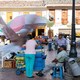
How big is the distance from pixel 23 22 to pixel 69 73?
8.74 ft

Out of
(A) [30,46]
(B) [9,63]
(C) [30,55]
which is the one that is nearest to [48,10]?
(B) [9,63]

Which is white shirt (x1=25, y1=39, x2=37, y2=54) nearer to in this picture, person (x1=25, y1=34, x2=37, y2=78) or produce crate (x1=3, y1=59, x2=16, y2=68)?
person (x1=25, y1=34, x2=37, y2=78)

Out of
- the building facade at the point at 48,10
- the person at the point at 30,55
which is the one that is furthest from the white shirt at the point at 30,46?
the building facade at the point at 48,10

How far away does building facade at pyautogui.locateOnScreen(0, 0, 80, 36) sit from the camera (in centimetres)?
5228

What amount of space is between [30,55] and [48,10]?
4143cm

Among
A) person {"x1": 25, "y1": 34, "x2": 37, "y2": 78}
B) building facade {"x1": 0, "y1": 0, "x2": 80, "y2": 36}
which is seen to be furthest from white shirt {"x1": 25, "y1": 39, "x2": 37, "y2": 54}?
building facade {"x1": 0, "y1": 0, "x2": 80, "y2": 36}

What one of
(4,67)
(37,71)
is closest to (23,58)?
(37,71)

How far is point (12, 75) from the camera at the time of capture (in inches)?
497

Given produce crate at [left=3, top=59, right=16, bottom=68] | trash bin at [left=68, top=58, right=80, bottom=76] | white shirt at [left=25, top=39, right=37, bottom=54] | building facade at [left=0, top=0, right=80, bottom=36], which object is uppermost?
building facade at [left=0, top=0, right=80, bottom=36]

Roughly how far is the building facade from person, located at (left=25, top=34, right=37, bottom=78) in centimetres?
3992

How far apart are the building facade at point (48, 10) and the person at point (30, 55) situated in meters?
39.9

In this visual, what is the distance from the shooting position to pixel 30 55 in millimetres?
11906

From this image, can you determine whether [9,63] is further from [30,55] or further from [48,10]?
[48,10]

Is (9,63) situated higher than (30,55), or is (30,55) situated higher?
(30,55)
